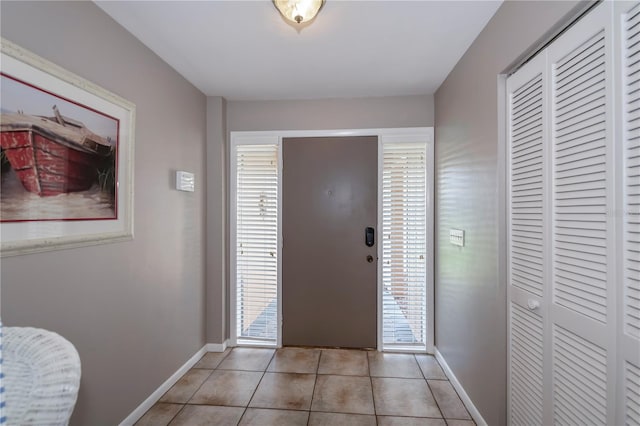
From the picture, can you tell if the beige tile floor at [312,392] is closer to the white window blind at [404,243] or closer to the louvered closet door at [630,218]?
the white window blind at [404,243]

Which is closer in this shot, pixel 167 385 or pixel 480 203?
pixel 480 203

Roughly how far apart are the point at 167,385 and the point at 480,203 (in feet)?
8.50

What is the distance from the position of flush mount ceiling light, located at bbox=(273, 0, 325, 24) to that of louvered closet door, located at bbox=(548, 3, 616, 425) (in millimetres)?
1114

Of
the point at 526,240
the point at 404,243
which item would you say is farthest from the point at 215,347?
the point at 526,240

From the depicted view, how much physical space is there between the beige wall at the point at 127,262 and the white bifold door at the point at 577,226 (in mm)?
2245

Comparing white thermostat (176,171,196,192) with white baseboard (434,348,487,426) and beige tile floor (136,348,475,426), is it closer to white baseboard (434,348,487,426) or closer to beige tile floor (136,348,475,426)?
beige tile floor (136,348,475,426)

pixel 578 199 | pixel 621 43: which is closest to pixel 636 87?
pixel 621 43

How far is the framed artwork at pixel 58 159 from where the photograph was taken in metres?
1.19

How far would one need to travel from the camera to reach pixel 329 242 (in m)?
2.89

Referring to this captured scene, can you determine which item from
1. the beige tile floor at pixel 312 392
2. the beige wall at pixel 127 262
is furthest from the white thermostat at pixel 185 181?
the beige tile floor at pixel 312 392

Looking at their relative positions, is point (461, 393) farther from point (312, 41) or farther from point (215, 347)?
point (312, 41)

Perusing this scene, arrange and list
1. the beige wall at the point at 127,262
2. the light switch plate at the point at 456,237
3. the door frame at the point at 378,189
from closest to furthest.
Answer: the beige wall at the point at 127,262, the light switch plate at the point at 456,237, the door frame at the point at 378,189

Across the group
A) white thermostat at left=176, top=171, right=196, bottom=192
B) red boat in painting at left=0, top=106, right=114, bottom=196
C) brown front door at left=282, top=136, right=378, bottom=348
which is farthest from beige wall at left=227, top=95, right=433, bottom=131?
red boat in painting at left=0, top=106, right=114, bottom=196

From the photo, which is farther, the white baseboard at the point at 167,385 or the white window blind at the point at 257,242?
the white window blind at the point at 257,242
